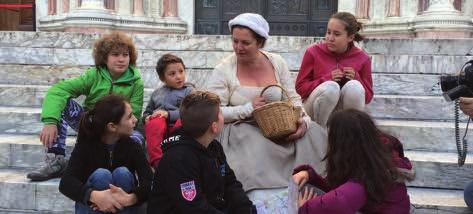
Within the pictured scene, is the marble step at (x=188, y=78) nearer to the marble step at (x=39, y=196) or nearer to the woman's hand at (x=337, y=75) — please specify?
the woman's hand at (x=337, y=75)

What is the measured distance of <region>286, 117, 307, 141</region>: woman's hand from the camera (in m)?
3.26

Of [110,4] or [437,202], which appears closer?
[437,202]

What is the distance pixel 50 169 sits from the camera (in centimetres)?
374

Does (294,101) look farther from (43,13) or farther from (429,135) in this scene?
(43,13)

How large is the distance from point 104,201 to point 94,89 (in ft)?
4.10

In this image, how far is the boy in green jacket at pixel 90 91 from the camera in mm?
3588

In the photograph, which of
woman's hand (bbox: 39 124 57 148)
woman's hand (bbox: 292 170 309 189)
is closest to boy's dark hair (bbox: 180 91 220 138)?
woman's hand (bbox: 292 170 309 189)

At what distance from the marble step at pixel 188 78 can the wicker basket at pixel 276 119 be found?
227cm

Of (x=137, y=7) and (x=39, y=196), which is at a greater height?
(x=137, y=7)

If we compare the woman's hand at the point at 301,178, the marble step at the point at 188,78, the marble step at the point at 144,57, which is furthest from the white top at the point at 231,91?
the marble step at the point at 144,57

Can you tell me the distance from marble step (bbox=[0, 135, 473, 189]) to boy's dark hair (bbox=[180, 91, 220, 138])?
186cm

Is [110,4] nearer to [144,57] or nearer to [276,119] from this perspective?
[144,57]

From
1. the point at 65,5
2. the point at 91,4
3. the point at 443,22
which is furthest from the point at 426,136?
the point at 65,5

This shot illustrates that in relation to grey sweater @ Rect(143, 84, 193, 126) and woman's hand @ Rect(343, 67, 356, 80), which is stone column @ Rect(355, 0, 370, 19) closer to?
woman's hand @ Rect(343, 67, 356, 80)
